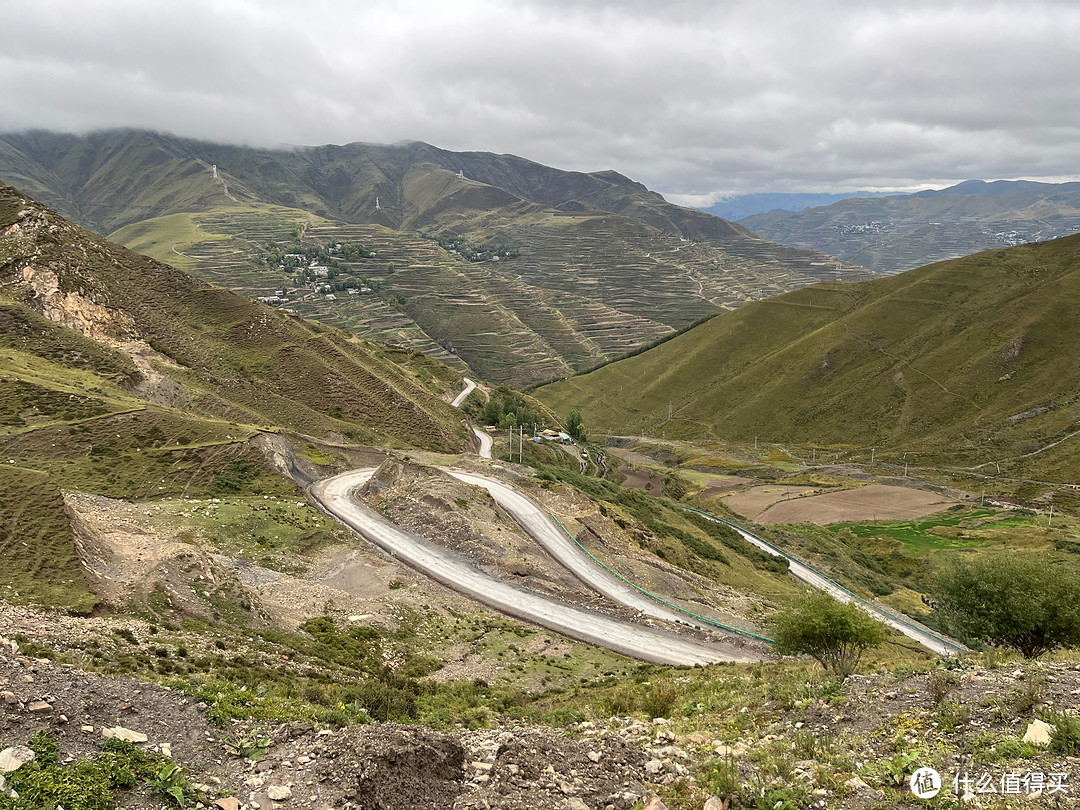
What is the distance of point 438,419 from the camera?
8619cm

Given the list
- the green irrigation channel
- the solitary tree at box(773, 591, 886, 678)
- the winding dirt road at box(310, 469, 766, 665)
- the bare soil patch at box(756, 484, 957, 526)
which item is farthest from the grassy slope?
the solitary tree at box(773, 591, 886, 678)

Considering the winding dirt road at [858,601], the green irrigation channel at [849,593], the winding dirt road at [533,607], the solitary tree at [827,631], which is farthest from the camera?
the green irrigation channel at [849,593]

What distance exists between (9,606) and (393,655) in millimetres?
14041

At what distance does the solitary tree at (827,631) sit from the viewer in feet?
72.5

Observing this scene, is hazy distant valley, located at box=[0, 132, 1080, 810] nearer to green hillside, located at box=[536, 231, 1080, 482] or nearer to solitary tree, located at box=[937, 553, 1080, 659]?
solitary tree, located at box=[937, 553, 1080, 659]

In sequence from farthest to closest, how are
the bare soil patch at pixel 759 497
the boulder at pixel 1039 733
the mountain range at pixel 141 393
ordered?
1. the bare soil patch at pixel 759 497
2. the mountain range at pixel 141 393
3. the boulder at pixel 1039 733

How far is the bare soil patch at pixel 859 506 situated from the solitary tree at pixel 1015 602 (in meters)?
62.6

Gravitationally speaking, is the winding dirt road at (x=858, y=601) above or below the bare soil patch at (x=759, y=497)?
above

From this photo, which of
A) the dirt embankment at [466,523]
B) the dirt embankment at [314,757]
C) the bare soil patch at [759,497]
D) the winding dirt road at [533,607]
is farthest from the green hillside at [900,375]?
the dirt embankment at [314,757]

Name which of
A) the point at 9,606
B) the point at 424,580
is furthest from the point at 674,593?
the point at 9,606

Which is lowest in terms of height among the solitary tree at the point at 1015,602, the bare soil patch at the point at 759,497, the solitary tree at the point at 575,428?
the bare soil patch at the point at 759,497

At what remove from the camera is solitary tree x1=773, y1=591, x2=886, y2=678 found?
870 inches

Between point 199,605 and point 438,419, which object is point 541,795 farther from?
point 438,419

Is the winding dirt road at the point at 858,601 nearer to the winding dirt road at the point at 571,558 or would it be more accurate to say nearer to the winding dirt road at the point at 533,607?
the winding dirt road at the point at 533,607
